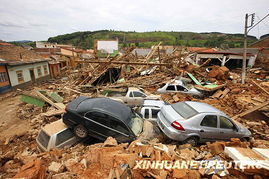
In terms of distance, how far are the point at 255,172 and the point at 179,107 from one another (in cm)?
329

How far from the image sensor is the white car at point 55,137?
173 inches

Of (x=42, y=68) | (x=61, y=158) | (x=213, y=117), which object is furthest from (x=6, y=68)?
(x=213, y=117)

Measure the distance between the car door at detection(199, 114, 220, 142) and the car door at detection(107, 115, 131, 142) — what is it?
2800 millimetres

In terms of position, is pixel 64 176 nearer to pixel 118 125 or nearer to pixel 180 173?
pixel 118 125

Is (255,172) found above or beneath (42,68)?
beneath

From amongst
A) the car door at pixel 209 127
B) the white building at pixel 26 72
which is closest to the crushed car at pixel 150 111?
the car door at pixel 209 127

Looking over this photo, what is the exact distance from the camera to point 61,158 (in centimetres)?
377

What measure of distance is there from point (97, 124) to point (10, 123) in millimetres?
6134

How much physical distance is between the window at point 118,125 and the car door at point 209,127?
2851 mm

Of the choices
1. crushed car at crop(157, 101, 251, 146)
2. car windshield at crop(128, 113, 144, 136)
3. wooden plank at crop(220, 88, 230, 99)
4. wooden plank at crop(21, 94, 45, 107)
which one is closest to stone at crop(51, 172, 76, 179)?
car windshield at crop(128, 113, 144, 136)

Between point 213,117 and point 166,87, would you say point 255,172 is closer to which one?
point 213,117

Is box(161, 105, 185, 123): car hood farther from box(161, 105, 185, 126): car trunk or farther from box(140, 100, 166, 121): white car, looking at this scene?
box(140, 100, 166, 121): white car

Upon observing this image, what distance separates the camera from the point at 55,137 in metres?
4.46

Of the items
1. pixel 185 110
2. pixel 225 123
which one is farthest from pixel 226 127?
pixel 185 110
